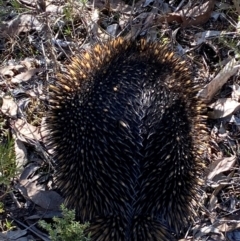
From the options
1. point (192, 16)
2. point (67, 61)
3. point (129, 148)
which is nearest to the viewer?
point (129, 148)

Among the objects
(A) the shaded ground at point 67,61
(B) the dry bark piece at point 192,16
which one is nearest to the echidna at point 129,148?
(A) the shaded ground at point 67,61

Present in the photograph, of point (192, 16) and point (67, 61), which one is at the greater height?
A: point (192, 16)

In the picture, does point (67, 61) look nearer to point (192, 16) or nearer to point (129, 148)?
point (192, 16)

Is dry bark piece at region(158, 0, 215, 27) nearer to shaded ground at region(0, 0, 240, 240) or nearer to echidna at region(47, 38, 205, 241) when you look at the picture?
shaded ground at region(0, 0, 240, 240)

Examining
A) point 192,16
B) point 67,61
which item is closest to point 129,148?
point 67,61

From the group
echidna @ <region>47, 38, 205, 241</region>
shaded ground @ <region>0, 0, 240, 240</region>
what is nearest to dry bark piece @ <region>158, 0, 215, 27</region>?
shaded ground @ <region>0, 0, 240, 240</region>

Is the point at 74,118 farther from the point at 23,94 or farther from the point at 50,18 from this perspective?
the point at 50,18
